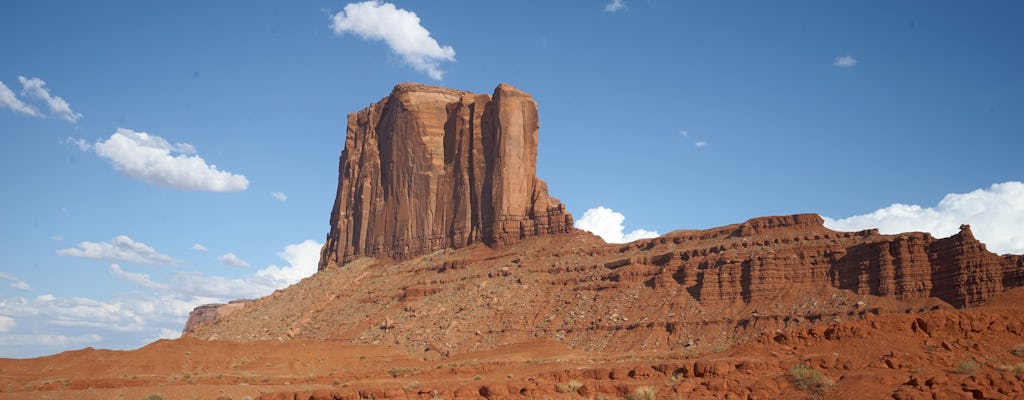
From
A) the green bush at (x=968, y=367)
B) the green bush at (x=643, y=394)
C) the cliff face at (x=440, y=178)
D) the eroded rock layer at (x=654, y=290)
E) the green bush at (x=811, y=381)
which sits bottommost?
the green bush at (x=643, y=394)

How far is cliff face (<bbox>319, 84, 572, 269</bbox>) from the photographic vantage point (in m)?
82.2

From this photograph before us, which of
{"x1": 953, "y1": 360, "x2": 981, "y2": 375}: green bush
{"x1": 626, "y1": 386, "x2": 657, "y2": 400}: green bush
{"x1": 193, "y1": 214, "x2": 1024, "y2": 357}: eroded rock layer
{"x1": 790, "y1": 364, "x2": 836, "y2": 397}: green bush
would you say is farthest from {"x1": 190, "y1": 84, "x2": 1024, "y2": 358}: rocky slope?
{"x1": 626, "y1": 386, "x2": 657, "y2": 400}: green bush

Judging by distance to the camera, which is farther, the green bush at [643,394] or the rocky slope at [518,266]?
the rocky slope at [518,266]

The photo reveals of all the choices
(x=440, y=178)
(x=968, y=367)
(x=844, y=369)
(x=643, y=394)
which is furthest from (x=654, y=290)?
(x=968, y=367)

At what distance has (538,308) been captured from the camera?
6203 centimetres

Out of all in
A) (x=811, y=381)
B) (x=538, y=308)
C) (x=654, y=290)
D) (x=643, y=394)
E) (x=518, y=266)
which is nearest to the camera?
(x=811, y=381)

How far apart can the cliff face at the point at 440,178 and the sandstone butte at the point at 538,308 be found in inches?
8.7

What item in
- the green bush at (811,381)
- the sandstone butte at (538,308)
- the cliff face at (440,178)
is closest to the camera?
the green bush at (811,381)

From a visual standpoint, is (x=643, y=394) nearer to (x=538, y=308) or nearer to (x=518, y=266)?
(x=538, y=308)

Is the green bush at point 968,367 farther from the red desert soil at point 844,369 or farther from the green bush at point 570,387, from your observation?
the green bush at point 570,387

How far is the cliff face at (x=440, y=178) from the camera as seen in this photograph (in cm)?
8219

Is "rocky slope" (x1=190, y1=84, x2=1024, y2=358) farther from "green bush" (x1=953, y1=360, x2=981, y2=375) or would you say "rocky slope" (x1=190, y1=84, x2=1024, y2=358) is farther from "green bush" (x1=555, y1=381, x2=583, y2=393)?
"green bush" (x1=953, y1=360, x2=981, y2=375)

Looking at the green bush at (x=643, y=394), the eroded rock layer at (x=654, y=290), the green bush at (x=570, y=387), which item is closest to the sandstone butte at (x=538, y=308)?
the green bush at (x=570, y=387)

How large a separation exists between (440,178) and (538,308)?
31640 millimetres
